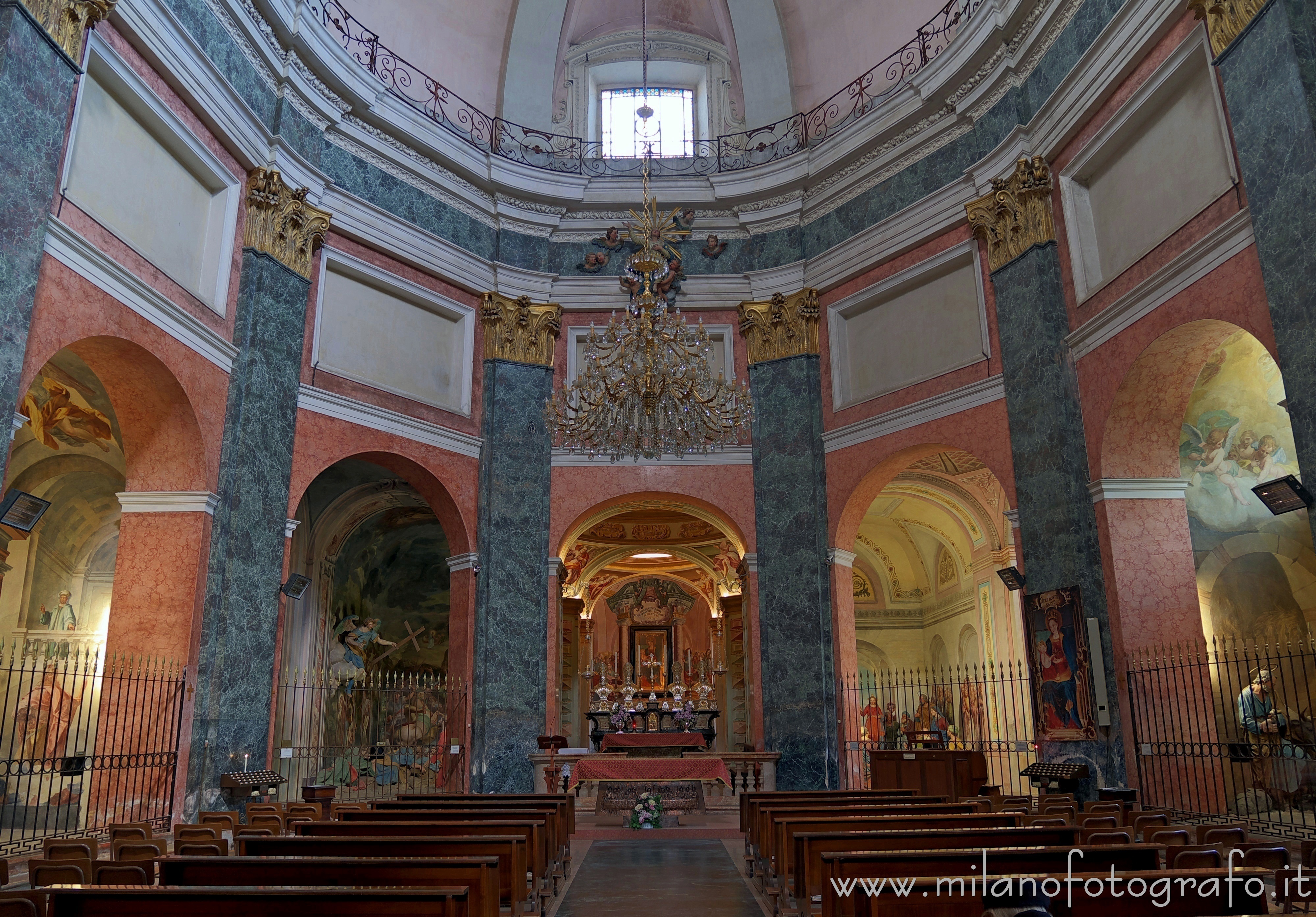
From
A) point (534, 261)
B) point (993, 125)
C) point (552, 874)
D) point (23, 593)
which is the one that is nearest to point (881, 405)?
point (993, 125)

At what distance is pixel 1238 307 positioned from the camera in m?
Result: 8.85

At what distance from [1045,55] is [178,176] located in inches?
404

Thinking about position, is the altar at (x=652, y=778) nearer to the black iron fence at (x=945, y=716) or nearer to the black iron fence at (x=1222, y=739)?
the black iron fence at (x=945, y=716)

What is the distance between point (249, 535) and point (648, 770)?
18.0ft

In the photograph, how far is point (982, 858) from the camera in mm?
4590

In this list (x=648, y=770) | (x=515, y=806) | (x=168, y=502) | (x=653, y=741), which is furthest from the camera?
(x=653, y=741)

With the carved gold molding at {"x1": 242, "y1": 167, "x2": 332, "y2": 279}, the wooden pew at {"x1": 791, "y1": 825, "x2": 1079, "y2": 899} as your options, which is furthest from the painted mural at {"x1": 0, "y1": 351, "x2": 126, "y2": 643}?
the wooden pew at {"x1": 791, "y1": 825, "x2": 1079, "y2": 899}

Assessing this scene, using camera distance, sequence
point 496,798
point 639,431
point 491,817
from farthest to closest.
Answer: point 639,431, point 496,798, point 491,817

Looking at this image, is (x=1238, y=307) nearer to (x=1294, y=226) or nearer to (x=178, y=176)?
(x=1294, y=226)

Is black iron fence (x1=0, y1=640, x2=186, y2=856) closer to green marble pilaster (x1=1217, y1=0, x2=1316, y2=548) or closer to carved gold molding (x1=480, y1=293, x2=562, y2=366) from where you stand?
carved gold molding (x1=480, y1=293, x2=562, y2=366)

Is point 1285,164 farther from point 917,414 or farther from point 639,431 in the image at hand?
point 639,431

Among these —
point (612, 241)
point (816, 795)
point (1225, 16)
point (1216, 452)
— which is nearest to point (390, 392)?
point (612, 241)

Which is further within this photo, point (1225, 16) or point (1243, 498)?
point (1243, 498)

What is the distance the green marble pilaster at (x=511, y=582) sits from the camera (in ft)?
45.2
